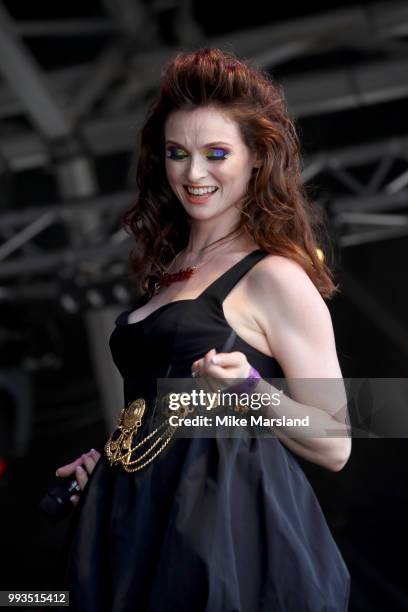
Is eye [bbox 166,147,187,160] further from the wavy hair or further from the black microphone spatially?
the black microphone

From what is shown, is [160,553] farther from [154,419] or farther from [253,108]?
[253,108]

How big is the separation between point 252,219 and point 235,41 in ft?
11.6

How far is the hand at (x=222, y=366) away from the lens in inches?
46.4

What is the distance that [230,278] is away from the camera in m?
1.38

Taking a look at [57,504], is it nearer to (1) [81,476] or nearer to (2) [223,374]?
(1) [81,476]

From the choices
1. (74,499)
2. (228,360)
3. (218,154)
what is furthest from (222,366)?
(74,499)

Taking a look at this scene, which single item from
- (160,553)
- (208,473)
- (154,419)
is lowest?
(160,553)

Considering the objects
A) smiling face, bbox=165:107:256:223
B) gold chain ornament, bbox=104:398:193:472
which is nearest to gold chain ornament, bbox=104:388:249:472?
gold chain ornament, bbox=104:398:193:472

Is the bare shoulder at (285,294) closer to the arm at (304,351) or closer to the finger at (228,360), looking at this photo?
the arm at (304,351)

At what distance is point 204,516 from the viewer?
125 cm

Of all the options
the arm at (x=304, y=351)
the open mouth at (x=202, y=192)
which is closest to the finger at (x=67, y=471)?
the arm at (x=304, y=351)

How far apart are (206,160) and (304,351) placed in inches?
14.5

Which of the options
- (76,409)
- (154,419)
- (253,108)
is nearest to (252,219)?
(253,108)

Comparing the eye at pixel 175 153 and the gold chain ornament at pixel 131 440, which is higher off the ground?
the eye at pixel 175 153
